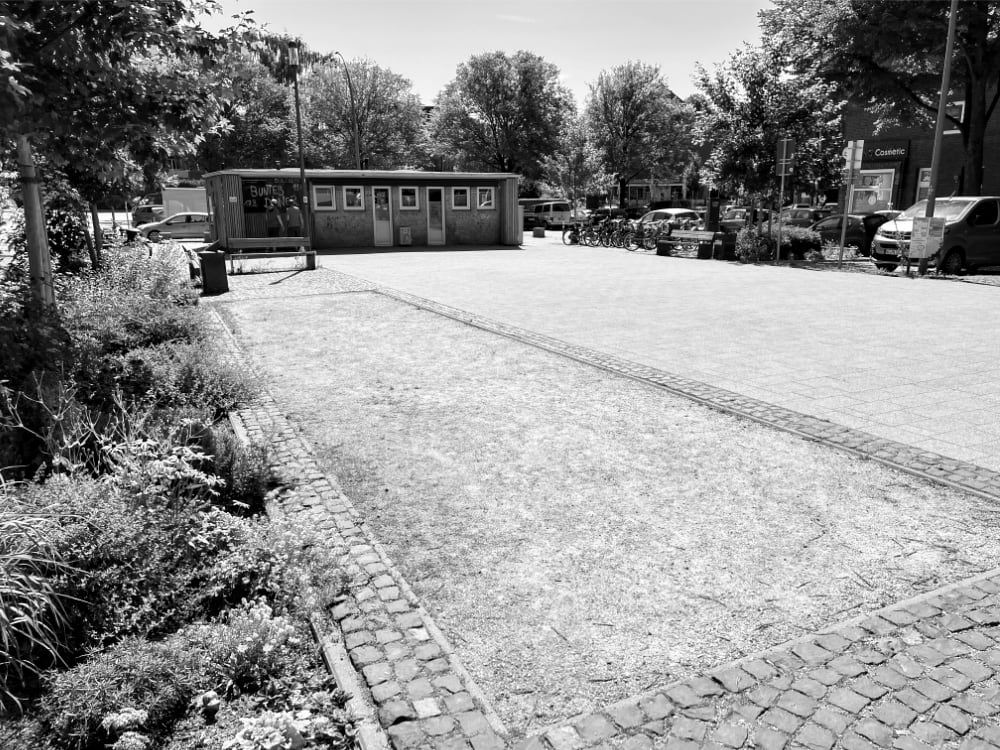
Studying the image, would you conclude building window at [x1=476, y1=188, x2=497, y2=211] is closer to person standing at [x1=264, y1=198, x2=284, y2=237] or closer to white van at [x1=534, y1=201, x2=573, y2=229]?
person standing at [x1=264, y1=198, x2=284, y2=237]

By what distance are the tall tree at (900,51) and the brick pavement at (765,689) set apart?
77.7 ft

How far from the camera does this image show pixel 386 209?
29672 mm

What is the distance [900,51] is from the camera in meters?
23.2

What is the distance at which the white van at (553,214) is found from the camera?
49.4 meters

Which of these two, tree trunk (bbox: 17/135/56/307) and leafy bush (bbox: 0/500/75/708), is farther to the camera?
tree trunk (bbox: 17/135/56/307)

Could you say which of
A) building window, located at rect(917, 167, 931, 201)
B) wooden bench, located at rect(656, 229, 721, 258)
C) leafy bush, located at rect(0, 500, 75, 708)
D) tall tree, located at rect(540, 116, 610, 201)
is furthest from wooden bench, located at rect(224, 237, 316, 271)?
tall tree, located at rect(540, 116, 610, 201)

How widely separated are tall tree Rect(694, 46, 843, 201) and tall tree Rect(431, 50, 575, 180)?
104ft

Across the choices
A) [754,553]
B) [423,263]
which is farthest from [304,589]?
[423,263]

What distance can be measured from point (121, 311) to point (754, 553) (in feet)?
23.7

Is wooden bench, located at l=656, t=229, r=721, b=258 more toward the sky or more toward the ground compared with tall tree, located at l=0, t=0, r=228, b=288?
more toward the ground

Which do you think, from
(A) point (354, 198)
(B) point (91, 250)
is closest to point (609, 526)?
(B) point (91, 250)

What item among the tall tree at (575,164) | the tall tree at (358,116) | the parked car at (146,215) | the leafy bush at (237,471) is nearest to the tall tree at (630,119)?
the tall tree at (575,164)

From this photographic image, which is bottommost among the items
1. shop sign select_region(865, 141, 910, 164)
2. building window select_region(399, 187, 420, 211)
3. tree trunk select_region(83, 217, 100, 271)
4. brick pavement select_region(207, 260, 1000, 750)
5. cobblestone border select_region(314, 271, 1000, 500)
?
brick pavement select_region(207, 260, 1000, 750)

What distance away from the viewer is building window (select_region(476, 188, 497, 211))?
30.9m
